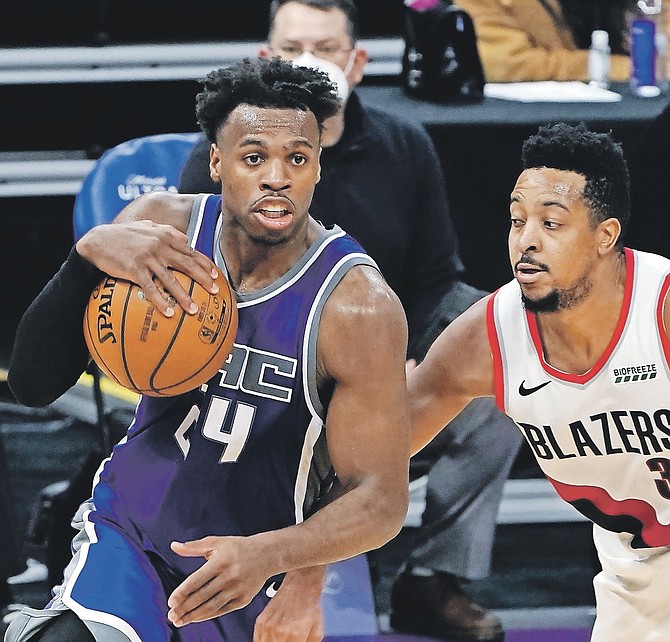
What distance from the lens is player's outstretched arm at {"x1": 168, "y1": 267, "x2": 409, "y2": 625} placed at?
8.80 feet

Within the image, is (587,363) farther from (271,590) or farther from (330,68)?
(330,68)

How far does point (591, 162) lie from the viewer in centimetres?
295

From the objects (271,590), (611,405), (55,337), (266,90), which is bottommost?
(271,590)

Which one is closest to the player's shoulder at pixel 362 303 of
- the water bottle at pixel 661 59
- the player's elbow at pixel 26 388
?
the player's elbow at pixel 26 388

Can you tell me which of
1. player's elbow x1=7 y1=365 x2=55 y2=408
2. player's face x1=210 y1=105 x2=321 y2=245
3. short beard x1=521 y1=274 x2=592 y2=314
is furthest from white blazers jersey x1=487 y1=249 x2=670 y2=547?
player's elbow x1=7 y1=365 x2=55 y2=408

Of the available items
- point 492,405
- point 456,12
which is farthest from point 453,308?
point 456,12

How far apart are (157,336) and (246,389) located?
27 cm

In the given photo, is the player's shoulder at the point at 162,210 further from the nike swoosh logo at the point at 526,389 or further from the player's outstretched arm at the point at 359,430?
the nike swoosh logo at the point at 526,389

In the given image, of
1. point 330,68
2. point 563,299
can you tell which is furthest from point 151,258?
point 330,68

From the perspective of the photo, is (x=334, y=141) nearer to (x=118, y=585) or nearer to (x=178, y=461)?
(x=178, y=461)

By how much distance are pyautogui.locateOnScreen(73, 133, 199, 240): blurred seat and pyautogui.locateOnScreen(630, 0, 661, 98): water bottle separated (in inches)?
72.4

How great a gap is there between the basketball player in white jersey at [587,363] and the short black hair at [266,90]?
465mm

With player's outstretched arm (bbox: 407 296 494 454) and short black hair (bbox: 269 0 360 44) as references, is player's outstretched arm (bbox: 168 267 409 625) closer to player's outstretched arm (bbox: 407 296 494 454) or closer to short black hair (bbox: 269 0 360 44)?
player's outstretched arm (bbox: 407 296 494 454)

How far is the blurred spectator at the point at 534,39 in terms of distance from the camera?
17.6 feet
